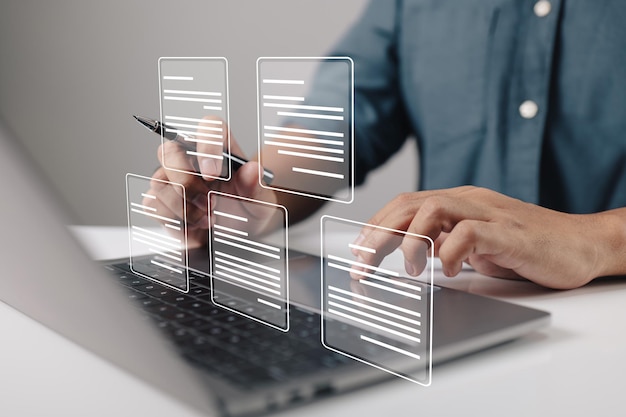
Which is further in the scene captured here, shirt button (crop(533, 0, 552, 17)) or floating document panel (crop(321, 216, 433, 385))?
shirt button (crop(533, 0, 552, 17))

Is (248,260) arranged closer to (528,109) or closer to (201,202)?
(201,202)

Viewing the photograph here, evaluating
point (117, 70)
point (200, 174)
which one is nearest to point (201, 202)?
point (200, 174)

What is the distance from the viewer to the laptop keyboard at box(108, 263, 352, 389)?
1.08 ft

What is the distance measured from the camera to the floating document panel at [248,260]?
411 millimetres

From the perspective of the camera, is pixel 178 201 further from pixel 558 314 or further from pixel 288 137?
pixel 558 314

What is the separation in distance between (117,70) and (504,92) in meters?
0.28

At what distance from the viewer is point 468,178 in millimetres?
552

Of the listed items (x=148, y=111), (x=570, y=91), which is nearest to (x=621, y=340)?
(x=570, y=91)

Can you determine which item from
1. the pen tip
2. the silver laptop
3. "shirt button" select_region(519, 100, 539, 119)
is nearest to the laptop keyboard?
the silver laptop

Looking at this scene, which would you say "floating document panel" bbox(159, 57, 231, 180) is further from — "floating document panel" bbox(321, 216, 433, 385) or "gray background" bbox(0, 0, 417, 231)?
"floating document panel" bbox(321, 216, 433, 385)

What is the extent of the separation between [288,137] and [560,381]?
175mm

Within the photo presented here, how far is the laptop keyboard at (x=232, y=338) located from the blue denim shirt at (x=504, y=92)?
95mm

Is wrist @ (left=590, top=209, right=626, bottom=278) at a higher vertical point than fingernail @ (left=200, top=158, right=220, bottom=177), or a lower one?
lower

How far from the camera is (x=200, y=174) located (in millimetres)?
459
